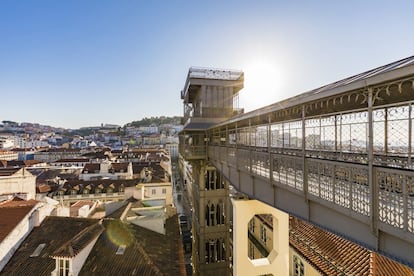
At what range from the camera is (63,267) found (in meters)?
8.02

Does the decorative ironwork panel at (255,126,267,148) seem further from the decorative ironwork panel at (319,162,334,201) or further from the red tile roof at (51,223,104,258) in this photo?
the red tile roof at (51,223,104,258)

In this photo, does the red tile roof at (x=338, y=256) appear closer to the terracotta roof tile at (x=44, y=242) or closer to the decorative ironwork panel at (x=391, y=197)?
the decorative ironwork panel at (x=391, y=197)

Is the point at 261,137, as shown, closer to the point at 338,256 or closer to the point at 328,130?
the point at 328,130

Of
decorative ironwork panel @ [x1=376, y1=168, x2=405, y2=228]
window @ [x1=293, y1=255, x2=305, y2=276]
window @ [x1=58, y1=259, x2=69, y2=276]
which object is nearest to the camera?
decorative ironwork panel @ [x1=376, y1=168, x2=405, y2=228]

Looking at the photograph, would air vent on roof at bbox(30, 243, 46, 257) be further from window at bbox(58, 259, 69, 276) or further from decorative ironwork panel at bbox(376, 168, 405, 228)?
decorative ironwork panel at bbox(376, 168, 405, 228)

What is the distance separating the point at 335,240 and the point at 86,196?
2654 cm

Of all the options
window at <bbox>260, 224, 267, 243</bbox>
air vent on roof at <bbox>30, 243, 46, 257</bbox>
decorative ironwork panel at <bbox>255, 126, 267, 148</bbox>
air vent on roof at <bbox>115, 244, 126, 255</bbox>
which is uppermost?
decorative ironwork panel at <bbox>255, 126, 267, 148</bbox>

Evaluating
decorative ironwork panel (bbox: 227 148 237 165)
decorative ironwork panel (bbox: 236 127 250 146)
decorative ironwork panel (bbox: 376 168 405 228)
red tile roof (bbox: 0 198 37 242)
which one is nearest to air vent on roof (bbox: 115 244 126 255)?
red tile roof (bbox: 0 198 37 242)

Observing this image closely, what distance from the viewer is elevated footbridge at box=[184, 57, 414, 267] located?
2.57m

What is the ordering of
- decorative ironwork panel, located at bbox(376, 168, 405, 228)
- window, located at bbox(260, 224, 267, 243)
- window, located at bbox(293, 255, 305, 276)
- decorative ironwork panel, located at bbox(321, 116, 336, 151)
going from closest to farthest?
decorative ironwork panel, located at bbox(376, 168, 405, 228) → decorative ironwork panel, located at bbox(321, 116, 336, 151) → window, located at bbox(293, 255, 305, 276) → window, located at bbox(260, 224, 267, 243)

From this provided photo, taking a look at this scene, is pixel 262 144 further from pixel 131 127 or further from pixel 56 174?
pixel 131 127

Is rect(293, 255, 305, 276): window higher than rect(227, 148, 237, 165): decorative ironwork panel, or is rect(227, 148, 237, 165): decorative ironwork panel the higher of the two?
rect(227, 148, 237, 165): decorative ironwork panel

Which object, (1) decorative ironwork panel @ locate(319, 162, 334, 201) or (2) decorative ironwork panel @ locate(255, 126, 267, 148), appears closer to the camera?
(1) decorative ironwork panel @ locate(319, 162, 334, 201)

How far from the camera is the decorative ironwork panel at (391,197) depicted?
8.24 ft
